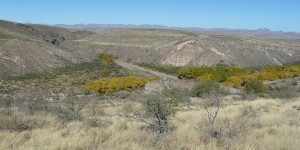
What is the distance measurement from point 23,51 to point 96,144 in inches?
2598

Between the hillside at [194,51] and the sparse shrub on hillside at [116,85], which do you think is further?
the hillside at [194,51]

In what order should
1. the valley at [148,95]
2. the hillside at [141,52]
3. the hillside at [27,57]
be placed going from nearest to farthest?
the valley at [148,95]
the hillside at [27,57]
the hillside at [141,52]

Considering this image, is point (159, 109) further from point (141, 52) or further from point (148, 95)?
point (141, 52)

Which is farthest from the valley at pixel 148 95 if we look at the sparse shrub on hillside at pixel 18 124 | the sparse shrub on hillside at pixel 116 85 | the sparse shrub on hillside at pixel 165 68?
the sparse shrub on hillside at pixel 165 68

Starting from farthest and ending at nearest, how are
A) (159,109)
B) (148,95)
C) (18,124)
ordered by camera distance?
(148,95), (159,109), (18,124)

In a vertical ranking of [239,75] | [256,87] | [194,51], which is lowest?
[239,75]

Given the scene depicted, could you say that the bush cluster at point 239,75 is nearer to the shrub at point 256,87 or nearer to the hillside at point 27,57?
the shrub at point 256,87

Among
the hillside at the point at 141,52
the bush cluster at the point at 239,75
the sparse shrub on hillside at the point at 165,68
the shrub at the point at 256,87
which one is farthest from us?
the sparse shrub on hillside at the point at 165,68

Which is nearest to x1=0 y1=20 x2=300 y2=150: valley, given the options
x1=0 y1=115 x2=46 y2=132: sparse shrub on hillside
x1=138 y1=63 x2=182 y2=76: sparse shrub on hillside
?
x1=0 y1=115 x2=46 y2=132: sparse shrub on hillside

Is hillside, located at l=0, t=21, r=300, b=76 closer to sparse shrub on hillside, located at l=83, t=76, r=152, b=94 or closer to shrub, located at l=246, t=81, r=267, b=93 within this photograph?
sparse shrub on hillside, located at l=83, t=76, r=152, b=94

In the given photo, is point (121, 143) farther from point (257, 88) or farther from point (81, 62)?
point (81, 62)

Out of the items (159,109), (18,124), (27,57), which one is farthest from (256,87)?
(27,57)

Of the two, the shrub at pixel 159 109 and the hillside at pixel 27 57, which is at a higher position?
the shrub at pixel 159 109

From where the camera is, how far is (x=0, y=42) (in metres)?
68.1
